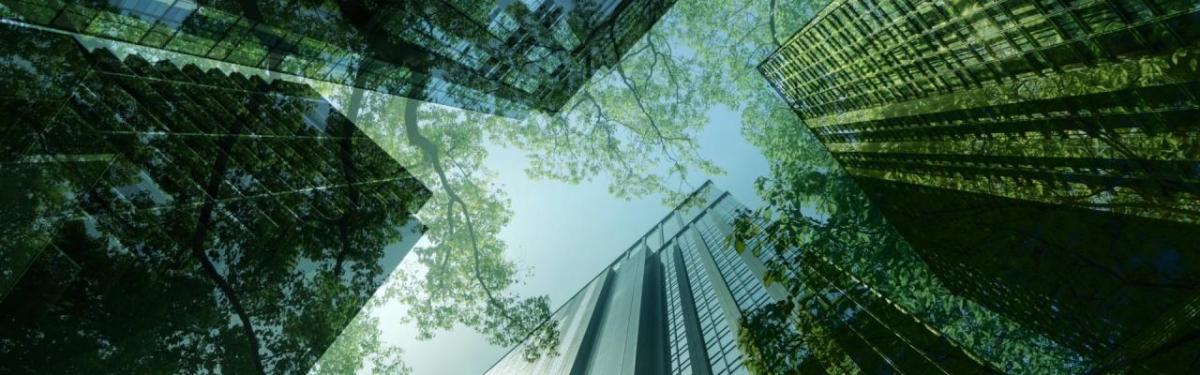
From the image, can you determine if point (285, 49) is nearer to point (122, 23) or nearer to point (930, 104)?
point (122, 23)

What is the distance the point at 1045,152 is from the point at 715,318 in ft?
113

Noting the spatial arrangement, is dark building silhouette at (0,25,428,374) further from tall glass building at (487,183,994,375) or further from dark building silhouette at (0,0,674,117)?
tall glass building at (487,183,994,375)

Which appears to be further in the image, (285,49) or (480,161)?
A: (480,161)

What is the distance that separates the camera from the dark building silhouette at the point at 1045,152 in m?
10.6

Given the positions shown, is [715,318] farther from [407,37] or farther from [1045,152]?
[407,37]

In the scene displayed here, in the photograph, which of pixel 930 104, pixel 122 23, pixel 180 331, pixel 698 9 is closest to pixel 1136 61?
pixel 930 104

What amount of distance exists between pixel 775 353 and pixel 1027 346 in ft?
71.8

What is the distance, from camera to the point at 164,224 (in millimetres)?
11836

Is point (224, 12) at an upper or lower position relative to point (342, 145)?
upper

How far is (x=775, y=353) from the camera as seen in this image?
9.17 metres

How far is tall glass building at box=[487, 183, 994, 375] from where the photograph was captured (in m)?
9.70

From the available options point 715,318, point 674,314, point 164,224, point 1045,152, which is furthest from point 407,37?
point 674,314

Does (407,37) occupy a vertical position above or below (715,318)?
above

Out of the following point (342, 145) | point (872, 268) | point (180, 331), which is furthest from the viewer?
point (872, 268)
